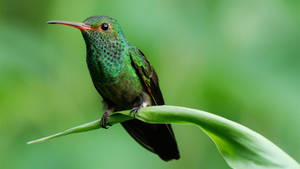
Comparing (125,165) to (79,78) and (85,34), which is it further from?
(85,34)

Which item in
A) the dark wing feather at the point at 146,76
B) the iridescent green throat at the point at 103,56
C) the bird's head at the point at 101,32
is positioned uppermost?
the bird's head at the point at 101,32

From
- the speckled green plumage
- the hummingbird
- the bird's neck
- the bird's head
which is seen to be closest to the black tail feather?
the hummingbird

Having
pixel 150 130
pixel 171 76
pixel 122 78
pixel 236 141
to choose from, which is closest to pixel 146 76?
pixel 122 78

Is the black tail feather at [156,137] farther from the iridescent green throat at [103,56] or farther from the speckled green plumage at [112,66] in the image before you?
the iridescent green throat at [103,56]

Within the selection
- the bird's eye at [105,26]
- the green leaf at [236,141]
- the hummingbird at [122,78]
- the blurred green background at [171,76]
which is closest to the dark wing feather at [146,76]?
the hummingbird at [122,78]

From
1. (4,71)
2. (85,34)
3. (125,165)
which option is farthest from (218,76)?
(4,71)

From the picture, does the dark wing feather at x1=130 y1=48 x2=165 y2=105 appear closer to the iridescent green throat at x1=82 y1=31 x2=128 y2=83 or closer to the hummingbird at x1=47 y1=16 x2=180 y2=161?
the hummingbird at x1=47 y1=16 x2=180 y2=161
